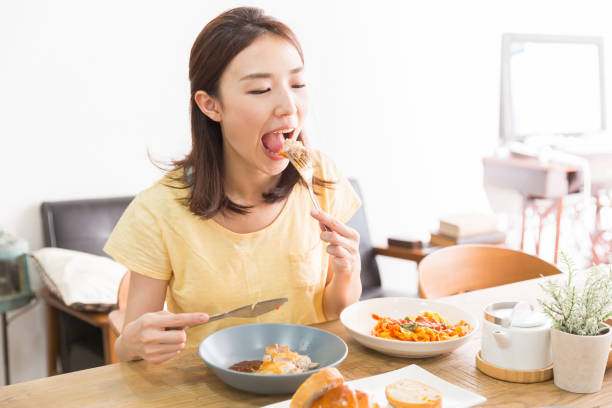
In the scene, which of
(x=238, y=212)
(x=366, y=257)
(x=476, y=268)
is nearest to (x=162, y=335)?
(x=238, y=212)

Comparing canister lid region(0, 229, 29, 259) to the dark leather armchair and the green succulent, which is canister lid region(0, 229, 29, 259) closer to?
the dark leather armchair

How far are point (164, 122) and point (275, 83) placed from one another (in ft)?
5.09

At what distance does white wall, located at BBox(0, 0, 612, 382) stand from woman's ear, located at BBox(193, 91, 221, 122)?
136cm

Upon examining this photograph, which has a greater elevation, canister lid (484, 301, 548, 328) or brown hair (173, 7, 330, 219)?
brown hair (173, 7, 330, 219)

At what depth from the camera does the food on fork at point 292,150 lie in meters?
1.34

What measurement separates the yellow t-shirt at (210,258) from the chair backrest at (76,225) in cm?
111

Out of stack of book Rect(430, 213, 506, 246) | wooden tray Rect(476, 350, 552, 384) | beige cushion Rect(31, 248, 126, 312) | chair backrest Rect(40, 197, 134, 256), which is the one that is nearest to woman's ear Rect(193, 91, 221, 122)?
wooden tray Rect(476, 350, 552, 384)

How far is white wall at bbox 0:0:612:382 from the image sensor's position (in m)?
2.46

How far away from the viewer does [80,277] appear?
216 cm

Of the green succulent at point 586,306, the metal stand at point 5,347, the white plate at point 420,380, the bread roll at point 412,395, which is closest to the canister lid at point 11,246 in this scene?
the metal stand at point 5,347

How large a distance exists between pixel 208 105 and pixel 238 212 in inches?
10.3

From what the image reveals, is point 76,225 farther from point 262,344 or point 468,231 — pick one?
point 468,231

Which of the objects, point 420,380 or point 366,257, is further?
point 366,257

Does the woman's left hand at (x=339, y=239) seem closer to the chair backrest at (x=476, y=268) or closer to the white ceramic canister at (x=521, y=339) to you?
the white ceramic canister at (x=521, y=339)
